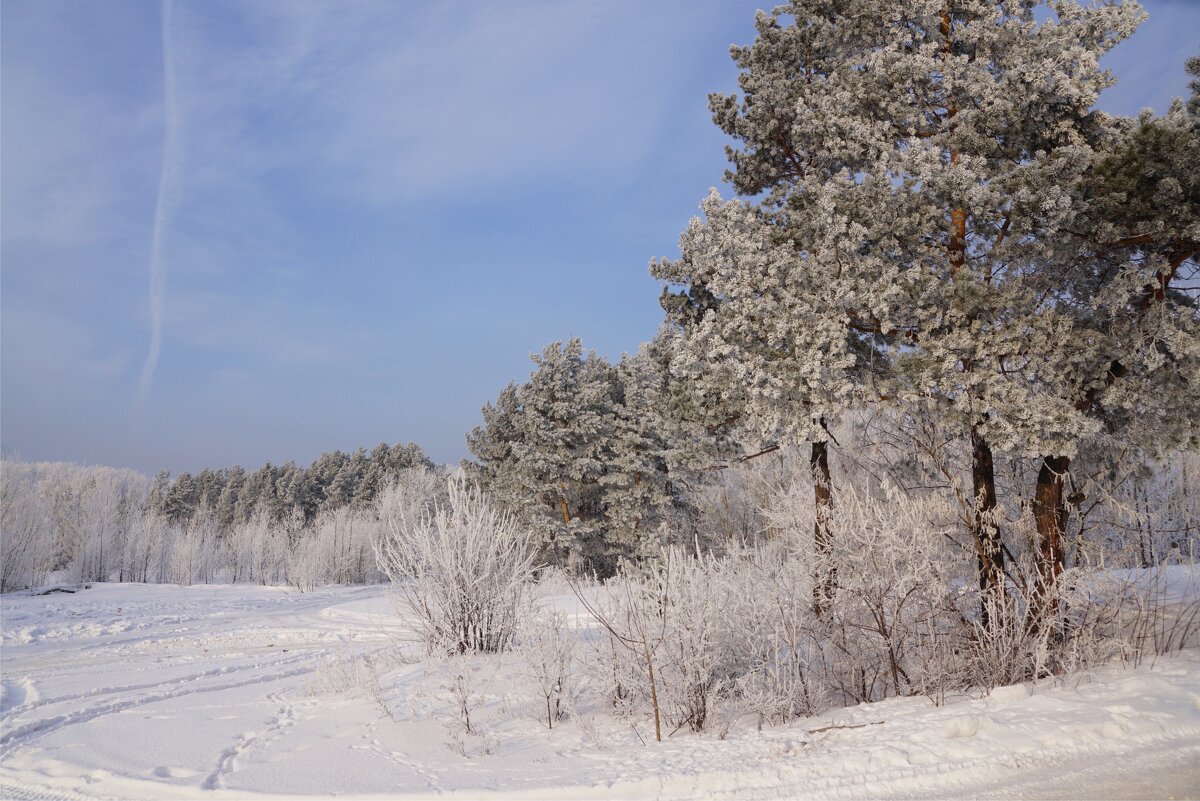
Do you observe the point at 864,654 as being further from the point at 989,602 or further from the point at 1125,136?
the point at 1125,136

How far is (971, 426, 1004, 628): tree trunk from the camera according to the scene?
759 centimetres

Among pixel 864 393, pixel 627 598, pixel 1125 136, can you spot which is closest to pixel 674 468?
pixel 864 393

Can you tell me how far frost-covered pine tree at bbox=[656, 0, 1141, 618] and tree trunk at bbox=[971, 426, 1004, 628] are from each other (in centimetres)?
4

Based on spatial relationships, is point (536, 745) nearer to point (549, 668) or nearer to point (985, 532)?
point (549, 668)

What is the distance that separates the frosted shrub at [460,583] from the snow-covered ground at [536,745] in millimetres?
683

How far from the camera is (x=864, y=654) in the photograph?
796cm

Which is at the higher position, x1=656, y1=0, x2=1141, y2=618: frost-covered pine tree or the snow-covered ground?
x1=656, y1=0, x2=1141, y2=618: frost-covered pine tree

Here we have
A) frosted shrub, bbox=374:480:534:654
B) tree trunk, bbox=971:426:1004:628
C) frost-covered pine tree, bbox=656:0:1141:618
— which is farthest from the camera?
frosted shrub, bbox=374:480:534:654

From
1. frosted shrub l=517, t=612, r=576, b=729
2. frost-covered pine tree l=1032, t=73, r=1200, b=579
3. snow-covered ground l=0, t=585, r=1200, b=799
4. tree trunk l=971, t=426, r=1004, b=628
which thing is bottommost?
snow-covered ground l=0, t=585, r=1200, b=799

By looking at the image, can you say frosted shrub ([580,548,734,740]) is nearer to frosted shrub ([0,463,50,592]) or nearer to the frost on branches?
the frost on branches

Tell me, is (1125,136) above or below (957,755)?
above

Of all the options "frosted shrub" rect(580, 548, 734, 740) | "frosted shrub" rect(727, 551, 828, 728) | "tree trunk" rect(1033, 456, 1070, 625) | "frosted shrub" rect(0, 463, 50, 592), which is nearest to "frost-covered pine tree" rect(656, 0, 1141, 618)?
"tree trunk" rect(1033, 456, 1070, 625)

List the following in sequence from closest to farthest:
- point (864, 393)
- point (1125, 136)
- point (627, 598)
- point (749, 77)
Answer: point (627, 598) < point (1125, 136) < point (864, 393) < point (749, 77)

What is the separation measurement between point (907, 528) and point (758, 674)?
229cm
